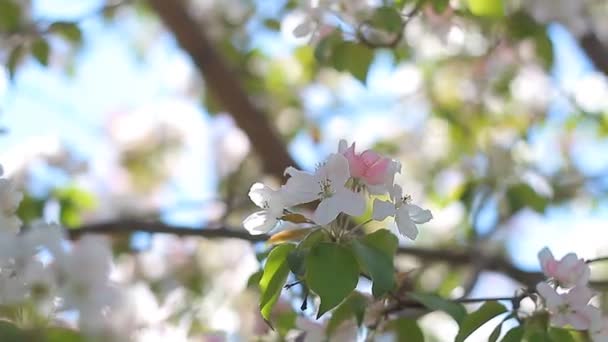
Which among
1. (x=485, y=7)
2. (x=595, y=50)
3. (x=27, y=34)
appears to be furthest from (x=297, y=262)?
(x=595, y=50)

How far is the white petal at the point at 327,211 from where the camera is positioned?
87 centimetres

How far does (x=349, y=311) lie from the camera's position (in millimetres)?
1010

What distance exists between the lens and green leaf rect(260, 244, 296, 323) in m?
0.92

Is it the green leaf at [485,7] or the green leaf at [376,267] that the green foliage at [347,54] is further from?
the green leaf at [376,267]

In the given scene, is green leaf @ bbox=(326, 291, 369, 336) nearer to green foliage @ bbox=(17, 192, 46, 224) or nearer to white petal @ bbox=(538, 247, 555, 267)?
white petal @ bbox=(538, 247, 555, 267)

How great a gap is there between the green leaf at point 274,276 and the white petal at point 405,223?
0.10 m

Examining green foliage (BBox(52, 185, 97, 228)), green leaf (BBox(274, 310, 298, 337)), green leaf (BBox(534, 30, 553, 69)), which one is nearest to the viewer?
green leaf (BBox(274, 310, 298, 337))

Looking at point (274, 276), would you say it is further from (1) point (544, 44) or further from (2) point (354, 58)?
(1) point (544, 44)

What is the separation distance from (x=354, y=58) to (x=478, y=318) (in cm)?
44

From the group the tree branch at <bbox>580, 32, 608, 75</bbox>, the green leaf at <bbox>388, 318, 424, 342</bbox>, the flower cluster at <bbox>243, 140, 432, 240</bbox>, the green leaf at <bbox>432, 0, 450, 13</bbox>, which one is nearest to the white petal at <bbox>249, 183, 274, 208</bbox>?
the flower cluster at <bbox>243, 140, 432, 240</bbox>

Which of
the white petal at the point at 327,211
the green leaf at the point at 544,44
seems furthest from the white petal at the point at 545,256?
the green leaf at the point at 544,44

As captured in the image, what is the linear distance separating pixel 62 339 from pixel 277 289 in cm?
26

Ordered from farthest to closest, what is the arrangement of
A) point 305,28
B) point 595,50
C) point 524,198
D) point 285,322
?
point 595,50, point 524,198, point 305,28, point 285,322

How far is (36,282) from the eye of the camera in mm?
771
